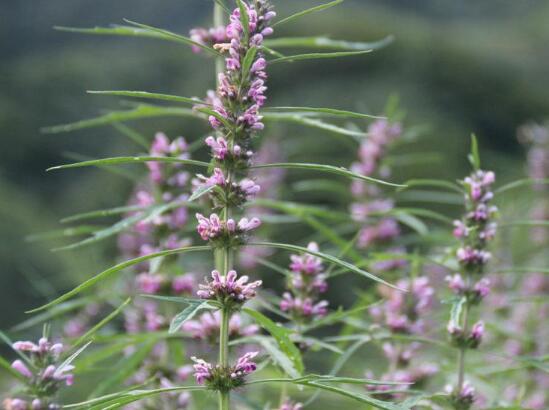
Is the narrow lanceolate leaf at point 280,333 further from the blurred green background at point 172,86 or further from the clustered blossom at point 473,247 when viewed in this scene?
the blurred green background at point 172,86

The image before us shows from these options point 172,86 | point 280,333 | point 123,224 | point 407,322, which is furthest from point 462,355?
point 172,86

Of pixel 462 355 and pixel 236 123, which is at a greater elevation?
pixel 236 123

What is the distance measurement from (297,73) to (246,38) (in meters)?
7.35

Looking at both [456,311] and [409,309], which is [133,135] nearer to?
[409,309]

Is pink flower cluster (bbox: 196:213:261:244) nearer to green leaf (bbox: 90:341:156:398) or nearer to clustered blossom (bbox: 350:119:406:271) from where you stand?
green leaf (bbox: 90:341:156:398)

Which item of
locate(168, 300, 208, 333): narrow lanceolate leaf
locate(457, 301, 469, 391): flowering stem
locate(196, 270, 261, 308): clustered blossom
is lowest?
locate(457, 301, 469, 391): flowering stem

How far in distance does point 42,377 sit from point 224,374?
0.31m

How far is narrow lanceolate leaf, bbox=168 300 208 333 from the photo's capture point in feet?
3.66

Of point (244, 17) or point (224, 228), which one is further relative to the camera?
point (224, 228)

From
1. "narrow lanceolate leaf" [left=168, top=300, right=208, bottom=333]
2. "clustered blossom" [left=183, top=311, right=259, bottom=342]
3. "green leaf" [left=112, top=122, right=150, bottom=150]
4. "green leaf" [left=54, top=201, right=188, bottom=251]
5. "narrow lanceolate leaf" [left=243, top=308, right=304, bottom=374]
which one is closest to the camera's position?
"narrow lanceolate leaf" [left=168, top=300, right=208, bottom=333]

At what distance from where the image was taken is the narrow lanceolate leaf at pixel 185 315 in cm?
112

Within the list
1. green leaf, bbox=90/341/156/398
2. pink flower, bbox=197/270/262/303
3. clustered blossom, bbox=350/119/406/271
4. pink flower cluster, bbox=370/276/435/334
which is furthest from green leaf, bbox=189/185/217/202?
clustered blossom, bbox=350/119/406/271

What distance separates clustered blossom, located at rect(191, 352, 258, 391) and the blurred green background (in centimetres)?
448

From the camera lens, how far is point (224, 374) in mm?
1345
